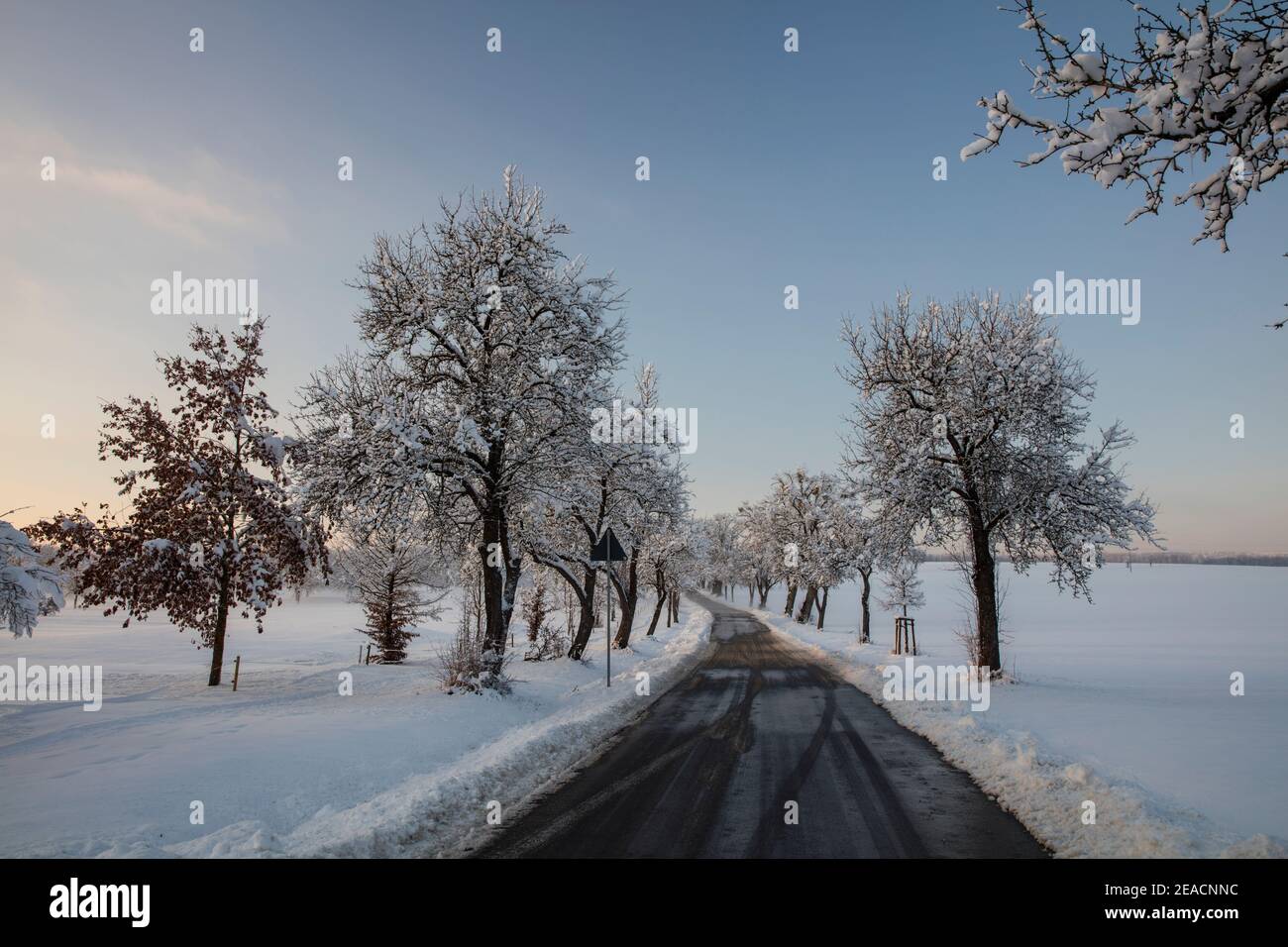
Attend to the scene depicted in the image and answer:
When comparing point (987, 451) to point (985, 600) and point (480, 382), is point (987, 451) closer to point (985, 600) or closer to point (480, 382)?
point (985, 600)

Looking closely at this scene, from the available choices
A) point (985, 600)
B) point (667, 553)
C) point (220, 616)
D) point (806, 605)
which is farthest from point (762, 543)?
point (220, 616)

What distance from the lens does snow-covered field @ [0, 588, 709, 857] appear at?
18.1 ft

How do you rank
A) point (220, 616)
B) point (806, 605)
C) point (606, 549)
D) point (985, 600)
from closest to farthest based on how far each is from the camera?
point (606, 549) → point (985, 600) → point (220, 616) → point (806, 605)

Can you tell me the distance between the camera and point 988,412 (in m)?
15.4

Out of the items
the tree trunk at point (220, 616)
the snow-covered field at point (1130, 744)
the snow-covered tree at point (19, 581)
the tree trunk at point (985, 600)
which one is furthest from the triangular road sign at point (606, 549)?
the snow-covered tree at point (19, 581)

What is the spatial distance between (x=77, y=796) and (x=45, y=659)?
30.5 meters

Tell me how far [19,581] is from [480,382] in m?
10.5

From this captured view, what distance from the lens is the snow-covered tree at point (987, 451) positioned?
15172 mm

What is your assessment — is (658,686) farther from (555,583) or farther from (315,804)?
(555,583)

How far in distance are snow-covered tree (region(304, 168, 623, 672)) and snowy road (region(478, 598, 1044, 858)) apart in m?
5.59

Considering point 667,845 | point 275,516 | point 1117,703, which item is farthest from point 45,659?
point 1117,703

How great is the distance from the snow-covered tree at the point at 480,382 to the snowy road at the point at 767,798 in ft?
18.4

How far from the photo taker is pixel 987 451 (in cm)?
1556

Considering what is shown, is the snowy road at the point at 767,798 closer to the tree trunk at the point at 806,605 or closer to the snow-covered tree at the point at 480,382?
the snow-covered tree at the point at 480,382
